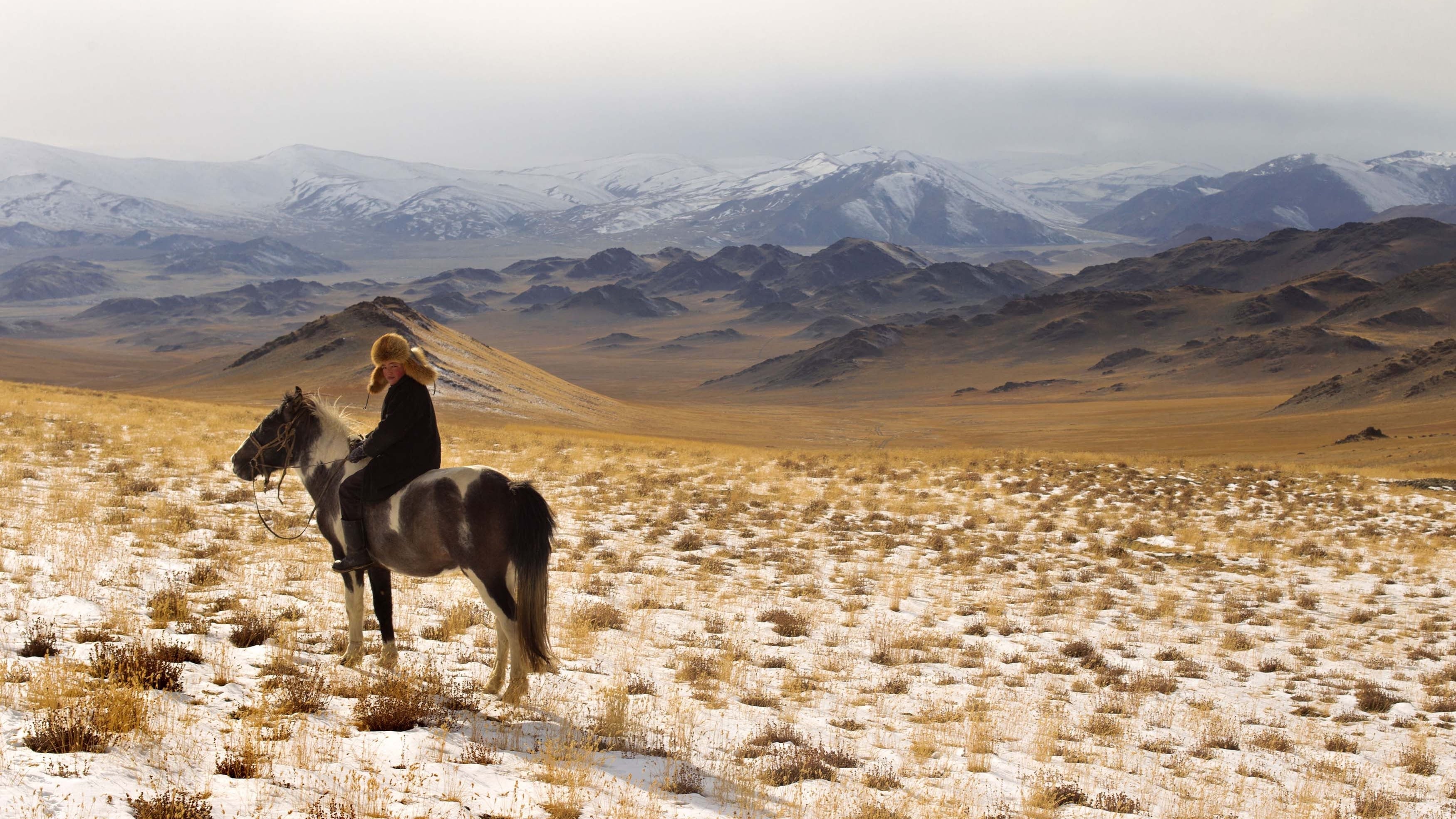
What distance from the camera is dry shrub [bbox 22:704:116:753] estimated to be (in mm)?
5203

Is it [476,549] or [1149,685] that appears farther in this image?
[1149,685]

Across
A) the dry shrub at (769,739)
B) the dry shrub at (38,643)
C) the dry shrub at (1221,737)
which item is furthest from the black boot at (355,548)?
the dry shrub at (1221,737)

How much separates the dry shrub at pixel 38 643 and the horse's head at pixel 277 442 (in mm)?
1778

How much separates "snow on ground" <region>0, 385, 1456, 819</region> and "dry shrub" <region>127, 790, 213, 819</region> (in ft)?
0.31

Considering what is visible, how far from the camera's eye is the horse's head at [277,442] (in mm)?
8297

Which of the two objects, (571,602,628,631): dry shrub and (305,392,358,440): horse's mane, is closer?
(305,392,358,440): horse's mane

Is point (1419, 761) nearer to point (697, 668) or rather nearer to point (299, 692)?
point (697, 668)

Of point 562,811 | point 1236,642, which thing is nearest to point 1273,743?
point 1236,642

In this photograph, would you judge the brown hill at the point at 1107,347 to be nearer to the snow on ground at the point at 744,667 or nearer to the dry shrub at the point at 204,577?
the snow on ground at the point at 744,667

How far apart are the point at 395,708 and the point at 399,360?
8.87 feet

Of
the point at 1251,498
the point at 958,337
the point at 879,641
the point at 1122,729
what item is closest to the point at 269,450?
the point at 879,641

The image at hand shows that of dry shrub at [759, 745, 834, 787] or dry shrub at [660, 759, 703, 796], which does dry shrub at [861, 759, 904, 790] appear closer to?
dry shrub at [759, 745, 834, 787]

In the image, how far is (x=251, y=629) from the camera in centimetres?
823

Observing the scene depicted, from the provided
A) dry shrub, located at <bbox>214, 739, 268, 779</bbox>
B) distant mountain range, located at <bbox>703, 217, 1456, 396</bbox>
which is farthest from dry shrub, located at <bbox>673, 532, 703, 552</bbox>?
distant mountain range, located at <bbox>703, 217, 1456, 396</bbox>
